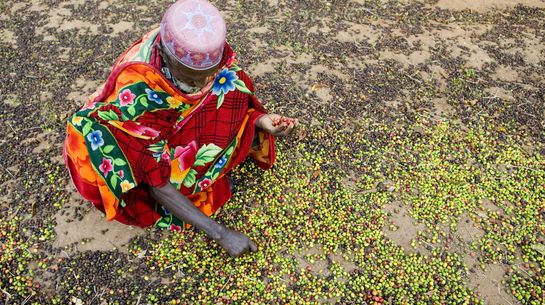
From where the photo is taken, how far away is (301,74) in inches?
192

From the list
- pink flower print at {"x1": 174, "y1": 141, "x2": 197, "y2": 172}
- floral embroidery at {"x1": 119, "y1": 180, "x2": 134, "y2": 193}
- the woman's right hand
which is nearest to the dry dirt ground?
the woman's right hand

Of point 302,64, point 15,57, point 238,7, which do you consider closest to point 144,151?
point 302,64

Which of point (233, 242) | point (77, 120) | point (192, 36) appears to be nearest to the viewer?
point (192, 36)

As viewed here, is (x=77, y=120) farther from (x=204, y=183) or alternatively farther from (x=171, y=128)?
(x=204, y=183)

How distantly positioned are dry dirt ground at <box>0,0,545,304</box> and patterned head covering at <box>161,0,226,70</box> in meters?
1.54

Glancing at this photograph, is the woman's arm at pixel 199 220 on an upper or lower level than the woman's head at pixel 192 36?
lower

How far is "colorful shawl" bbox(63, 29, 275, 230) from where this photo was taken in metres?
2.69

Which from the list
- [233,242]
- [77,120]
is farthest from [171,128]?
[233,242]

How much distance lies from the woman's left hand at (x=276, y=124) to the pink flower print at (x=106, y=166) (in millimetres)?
1234

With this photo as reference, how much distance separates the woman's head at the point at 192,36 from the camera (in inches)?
98.5

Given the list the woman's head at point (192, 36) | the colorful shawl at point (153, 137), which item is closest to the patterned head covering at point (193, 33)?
the woman's head at point (192, 36)

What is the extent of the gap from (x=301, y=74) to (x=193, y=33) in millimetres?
2508

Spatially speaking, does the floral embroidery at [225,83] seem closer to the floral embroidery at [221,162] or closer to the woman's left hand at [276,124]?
the woman's left hand at [276,124]

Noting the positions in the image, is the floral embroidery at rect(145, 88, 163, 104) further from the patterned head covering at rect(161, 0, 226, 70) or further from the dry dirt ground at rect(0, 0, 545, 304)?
the dry dirt ground at rect(0, 0, 545, 304)
